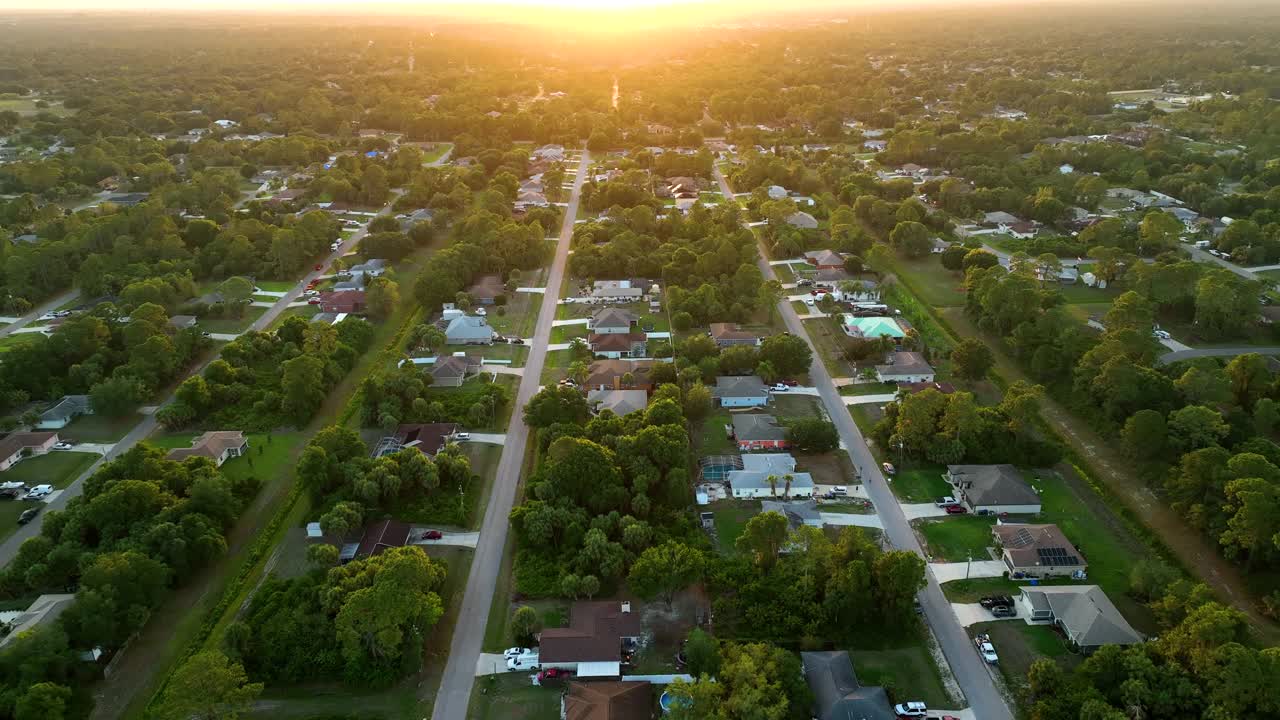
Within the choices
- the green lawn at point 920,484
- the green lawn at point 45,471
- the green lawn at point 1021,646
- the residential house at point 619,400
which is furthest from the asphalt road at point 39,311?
the green lawn at point 1021,646

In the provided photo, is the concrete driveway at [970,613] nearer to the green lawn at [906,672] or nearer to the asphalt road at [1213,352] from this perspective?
the green lawn at [906,672]

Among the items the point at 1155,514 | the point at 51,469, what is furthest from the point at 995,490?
the point at 51,469

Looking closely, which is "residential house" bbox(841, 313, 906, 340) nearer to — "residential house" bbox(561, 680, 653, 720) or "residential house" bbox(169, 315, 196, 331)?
"residential house" bbox(561, 680, 653, 720)

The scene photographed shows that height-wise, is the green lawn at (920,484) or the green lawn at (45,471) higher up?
the green lawn at (45,471)

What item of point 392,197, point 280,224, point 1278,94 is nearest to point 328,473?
point 280,224

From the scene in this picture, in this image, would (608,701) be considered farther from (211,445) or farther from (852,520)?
(211,445)

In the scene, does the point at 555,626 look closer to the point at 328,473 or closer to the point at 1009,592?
the point at 328,473
